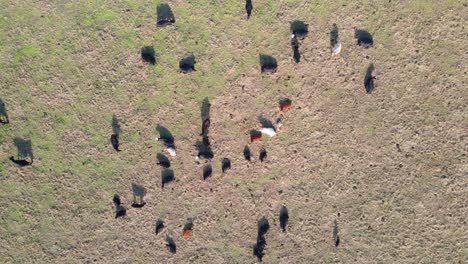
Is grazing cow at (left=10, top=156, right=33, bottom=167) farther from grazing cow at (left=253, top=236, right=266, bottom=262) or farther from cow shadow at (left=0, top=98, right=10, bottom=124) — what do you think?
grazing cow at (left=253, top=236, right=266, bottom=262)

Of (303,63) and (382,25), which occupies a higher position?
(382,25)

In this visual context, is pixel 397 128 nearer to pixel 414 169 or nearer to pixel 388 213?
pixel 414 169

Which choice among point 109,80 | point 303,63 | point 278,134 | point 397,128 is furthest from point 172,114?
point 397,128

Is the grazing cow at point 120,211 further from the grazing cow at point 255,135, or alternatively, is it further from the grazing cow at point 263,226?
the grazing cow at point 255,135

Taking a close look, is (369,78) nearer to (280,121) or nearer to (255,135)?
(280,121)

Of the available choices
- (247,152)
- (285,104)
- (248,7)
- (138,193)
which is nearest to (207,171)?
(247,152)
